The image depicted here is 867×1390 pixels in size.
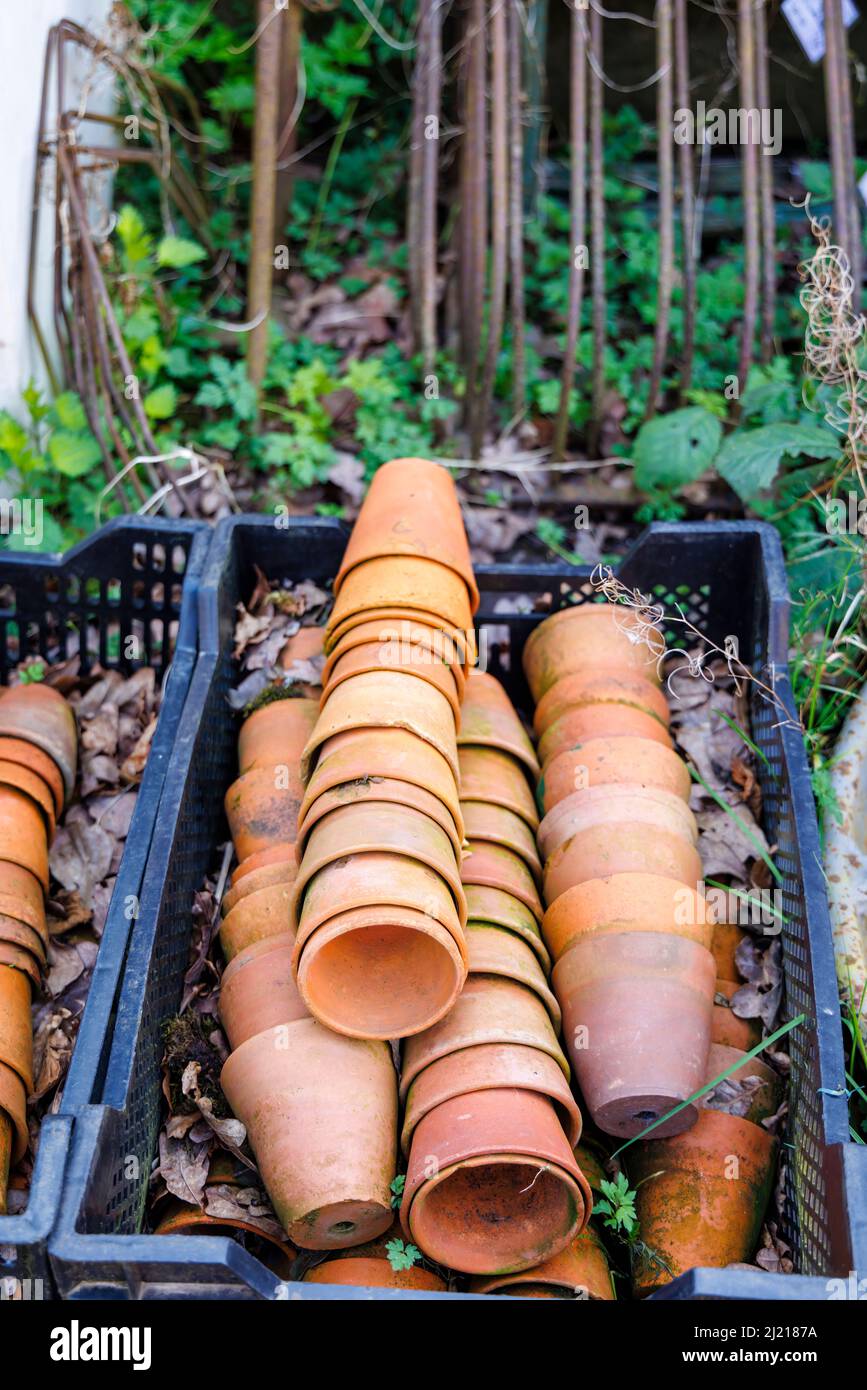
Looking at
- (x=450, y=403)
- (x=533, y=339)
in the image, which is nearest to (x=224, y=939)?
(x=450, y=403)

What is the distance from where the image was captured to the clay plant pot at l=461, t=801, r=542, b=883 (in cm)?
256

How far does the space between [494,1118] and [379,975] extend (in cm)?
35

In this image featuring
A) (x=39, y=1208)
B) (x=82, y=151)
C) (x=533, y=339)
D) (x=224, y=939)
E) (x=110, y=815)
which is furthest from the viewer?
(x=533, y=339)

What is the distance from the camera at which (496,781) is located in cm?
269

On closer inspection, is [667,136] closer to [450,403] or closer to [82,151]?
[450,403]

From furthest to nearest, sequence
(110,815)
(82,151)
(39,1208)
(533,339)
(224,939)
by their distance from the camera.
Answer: (533,339) → (82,151) → (110,815) → (224,939) → (39,1208)

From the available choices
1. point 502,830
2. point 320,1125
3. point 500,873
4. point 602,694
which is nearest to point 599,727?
point 602,694

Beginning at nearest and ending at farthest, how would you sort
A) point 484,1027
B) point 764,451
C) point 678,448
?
point 484,1027 → point 764,451 → point 678,448

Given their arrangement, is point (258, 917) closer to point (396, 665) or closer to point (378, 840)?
point (378, 840)

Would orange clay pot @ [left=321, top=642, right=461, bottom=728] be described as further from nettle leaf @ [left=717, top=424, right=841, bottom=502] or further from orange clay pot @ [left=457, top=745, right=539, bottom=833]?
nettle leaf @ [left=717, top=424, right=841, bottom=502]

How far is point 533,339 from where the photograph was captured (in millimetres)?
4453

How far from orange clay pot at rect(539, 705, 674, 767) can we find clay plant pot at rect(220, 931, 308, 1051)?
2.57 feet

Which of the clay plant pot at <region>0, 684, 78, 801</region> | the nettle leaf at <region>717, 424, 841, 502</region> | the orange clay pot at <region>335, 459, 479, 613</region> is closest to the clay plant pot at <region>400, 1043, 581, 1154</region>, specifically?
the orange clay pot at <region>335, 459, 479, 613</region>
